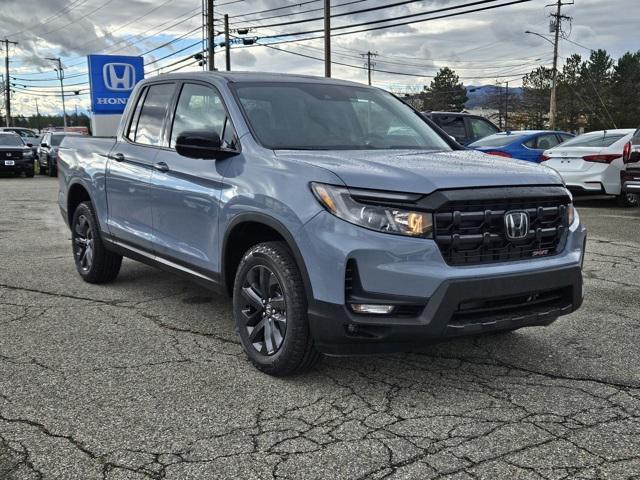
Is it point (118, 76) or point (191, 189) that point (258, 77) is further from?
point (118, 76)

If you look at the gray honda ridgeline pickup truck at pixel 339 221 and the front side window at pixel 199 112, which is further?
the front side window at pixel 199 112

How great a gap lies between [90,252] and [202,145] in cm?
276

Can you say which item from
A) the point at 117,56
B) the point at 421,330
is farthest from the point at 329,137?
the point at 117,56

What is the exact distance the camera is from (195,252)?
465 centimetres

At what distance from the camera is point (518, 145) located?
44.5ft

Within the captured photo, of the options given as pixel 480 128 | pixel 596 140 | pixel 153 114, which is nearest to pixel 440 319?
pixel 153 114

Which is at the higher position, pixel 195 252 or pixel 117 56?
pixel 117 56

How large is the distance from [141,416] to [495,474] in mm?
1788

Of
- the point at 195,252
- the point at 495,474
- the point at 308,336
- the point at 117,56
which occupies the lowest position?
the point at 495,474

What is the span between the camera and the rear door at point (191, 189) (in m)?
4.43

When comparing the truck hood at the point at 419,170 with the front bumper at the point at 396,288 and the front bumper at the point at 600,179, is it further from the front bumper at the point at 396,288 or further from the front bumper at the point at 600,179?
the front bumper at the point at 600,179

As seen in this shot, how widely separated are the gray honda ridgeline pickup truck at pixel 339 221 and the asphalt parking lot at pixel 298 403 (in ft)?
1.24

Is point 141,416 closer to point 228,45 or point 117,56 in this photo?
point 117,56

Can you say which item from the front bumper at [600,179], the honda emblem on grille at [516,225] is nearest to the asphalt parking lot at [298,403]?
the honda emblem on grille at [516,225]
